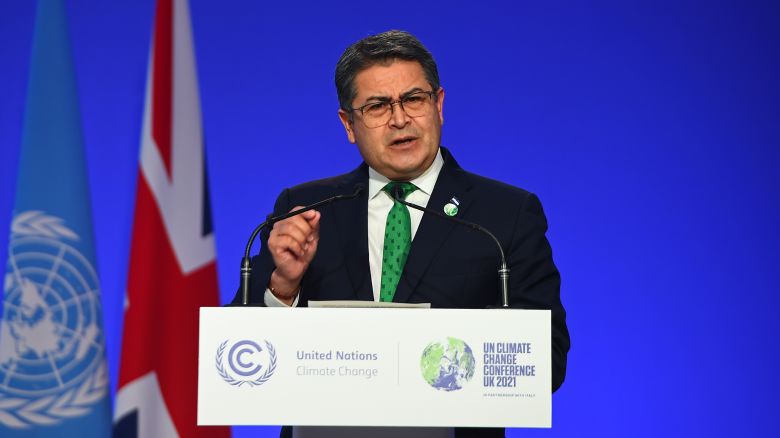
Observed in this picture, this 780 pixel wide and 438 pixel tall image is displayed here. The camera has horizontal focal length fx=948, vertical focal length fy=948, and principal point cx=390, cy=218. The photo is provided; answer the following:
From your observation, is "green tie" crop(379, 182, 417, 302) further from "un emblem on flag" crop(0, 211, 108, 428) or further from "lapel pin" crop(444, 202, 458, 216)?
"un emblem on flag" crop(0, 211, 108, 428)

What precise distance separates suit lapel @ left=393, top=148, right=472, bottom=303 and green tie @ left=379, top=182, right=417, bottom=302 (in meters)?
0.02

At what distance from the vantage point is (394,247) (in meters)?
2.01

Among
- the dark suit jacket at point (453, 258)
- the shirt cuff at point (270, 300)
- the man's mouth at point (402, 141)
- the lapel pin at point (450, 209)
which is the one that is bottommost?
the shirt cuff at point (270, 300)

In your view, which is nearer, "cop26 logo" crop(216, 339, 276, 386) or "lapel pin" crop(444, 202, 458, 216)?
"cop26 logo" crop(216, 339, 276, 386)

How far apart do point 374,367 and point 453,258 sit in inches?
22.0

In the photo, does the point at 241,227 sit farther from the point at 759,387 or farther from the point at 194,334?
the point at 759,387

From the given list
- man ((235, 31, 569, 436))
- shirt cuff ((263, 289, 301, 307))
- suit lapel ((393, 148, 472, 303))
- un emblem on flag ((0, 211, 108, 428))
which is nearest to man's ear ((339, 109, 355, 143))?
man ((235, 31, 569, 436))

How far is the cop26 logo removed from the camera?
4.83ft

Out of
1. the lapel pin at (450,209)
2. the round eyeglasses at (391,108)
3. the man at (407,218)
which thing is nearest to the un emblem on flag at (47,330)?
the man at (407,218)

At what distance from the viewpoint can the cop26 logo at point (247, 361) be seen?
147cm

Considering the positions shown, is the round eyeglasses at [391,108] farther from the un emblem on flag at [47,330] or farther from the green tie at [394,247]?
the un emblem on flag at [47,330]

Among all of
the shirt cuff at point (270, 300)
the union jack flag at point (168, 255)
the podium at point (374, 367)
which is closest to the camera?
the podium at point (374, 367)

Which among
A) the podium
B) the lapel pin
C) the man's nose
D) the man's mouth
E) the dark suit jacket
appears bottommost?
the podium

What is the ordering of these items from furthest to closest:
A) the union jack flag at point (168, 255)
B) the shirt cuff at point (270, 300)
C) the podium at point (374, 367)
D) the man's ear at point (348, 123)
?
the union jack flag at point (168, 255) < the man's ear at point (348, 123) < the shirt cuff at point (270, 300) < the podium at point (374, 367)
